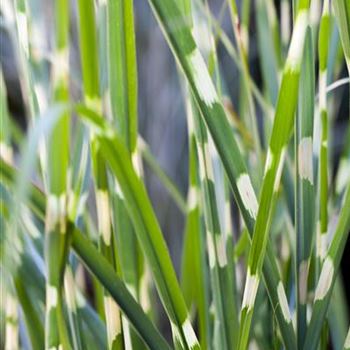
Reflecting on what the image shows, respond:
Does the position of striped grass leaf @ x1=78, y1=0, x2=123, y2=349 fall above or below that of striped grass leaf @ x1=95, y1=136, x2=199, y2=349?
above

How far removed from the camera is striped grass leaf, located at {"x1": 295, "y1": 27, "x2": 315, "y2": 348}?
1.42 ft

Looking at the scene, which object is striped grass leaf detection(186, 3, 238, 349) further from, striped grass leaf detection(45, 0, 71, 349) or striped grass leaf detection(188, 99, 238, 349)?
striped grass leaf detection(45, 0, 71, 349)

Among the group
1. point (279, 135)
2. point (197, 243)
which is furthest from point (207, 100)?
point (197, 243)

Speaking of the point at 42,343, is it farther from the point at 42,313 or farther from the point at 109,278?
the point at 109,278

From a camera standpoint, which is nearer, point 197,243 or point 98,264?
point 98,264

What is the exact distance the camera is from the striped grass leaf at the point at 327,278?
409mm

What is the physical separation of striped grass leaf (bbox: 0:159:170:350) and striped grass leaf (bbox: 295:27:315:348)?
10 cm

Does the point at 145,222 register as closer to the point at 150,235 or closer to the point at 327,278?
the point at 150,235

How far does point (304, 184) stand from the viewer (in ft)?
1.43

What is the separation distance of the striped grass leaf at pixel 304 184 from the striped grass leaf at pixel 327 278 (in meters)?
0.02

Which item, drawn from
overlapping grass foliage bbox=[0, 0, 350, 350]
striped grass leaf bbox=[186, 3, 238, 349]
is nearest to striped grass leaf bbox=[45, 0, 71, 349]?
overlapping grass foliage bbox=[0, 0, 350, 350]

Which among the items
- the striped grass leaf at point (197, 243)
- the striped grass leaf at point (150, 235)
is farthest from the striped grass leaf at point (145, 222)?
the striped grass leaf at point (197, 243)

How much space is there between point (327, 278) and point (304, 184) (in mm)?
55

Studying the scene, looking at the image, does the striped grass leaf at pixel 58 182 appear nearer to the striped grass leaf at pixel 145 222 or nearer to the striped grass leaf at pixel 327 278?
the striped grass leaf at pixel 145 222
